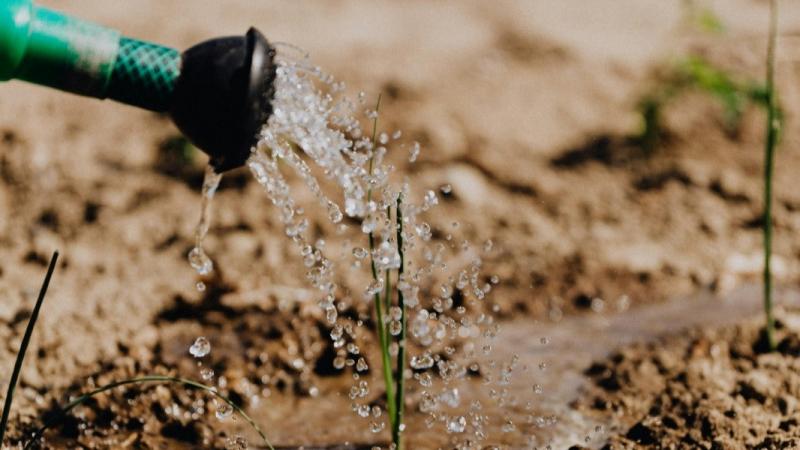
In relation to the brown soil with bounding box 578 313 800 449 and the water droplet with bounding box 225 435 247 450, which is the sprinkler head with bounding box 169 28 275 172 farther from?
the brown soil with bounding box 578 313 800 449

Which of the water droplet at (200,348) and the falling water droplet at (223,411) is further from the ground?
the water droplet at (200,348)

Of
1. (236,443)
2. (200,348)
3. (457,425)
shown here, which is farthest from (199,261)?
(457,425)

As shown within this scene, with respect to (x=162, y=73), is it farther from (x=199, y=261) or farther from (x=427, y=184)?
(x=427, y=184)

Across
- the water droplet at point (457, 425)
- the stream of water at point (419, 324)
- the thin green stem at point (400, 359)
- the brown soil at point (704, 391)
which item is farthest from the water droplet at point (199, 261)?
the brown soil at point (704, 391)

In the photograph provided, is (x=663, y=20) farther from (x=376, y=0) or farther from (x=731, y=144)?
(x=376, y=0)

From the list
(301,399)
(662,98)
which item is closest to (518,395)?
(301,399)

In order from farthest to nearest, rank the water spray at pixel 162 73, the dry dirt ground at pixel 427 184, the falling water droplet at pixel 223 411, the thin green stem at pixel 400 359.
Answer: the dry dirt ground at pixel 427 184 < the falling water droplet at pixel 223 411 < the thin green stem at pixel 400 359 < the water spray at pixel 162 73

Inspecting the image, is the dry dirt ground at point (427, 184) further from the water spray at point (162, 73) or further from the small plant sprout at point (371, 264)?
the water spray at point (162, 73)

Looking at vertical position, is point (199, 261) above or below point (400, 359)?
above
